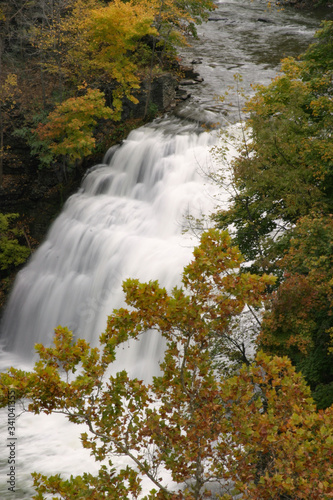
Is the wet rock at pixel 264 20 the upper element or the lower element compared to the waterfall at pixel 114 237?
upper

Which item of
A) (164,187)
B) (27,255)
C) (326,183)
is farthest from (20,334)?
(326,183)

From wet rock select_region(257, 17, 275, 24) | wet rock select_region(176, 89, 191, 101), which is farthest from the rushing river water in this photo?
wet rock select_region(257, 17, 275, 24)

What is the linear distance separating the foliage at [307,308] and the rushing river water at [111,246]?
4485mm

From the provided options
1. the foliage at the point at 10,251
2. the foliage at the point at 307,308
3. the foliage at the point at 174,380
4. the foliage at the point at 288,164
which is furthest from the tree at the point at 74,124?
the foliage at the point at 174,380

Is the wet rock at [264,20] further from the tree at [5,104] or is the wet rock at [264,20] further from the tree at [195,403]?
the tree at [195,403]

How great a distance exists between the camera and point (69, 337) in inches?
189

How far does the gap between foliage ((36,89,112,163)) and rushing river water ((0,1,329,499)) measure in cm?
162

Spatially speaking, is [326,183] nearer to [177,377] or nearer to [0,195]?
[177,377]

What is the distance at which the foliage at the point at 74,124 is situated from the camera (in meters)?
20.4

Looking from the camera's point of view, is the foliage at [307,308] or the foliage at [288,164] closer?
the foliage at [307,308]

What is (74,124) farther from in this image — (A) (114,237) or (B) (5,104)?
(B) (5,104)

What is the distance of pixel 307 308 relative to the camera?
8367 millimetres

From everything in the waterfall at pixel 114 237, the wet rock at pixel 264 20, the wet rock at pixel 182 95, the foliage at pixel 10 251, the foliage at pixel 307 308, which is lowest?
the foliage at pixel 10 251

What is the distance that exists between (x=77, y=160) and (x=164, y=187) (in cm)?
696
